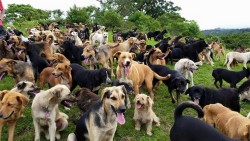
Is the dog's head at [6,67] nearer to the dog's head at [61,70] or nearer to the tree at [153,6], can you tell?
the dog's head at [61,70]

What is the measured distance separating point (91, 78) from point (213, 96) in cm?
359

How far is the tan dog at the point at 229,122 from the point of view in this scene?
6248 mm

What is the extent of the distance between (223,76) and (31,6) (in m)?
41.3

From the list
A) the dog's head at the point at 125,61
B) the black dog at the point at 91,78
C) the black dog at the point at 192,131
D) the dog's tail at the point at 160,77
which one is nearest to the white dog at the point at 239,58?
the dog's tail at the point at 160,77

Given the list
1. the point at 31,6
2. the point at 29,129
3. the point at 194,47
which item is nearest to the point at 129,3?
the point at 31,6

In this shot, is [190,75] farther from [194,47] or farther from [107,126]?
[107,126]

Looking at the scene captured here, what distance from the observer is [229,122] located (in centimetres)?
692

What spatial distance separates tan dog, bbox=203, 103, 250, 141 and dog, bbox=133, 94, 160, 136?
57.1 inches

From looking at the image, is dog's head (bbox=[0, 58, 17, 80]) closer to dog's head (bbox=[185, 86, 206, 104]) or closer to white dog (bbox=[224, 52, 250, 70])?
dog's head (bbox=[185, 86, 206, 104])

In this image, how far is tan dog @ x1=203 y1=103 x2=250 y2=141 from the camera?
6248 millimetres

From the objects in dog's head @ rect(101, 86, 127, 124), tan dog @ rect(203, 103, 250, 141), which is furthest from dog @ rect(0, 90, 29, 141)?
tan dog @ rect(203, 103, 250, 141)

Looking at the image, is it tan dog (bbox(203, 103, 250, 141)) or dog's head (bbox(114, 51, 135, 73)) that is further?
dog's head (bbox(114, 51, 135, 73))

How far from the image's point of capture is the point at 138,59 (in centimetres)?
1391

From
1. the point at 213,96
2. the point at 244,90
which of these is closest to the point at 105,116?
the point at 213,96
